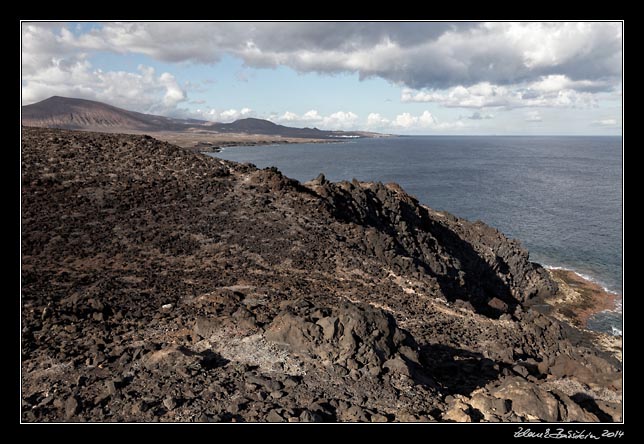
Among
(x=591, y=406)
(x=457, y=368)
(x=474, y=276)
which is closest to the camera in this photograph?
(x=591, y=406)

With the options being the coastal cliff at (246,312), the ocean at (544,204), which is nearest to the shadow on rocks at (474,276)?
the coastal cliff at (246,312)

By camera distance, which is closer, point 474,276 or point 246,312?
point 246,312

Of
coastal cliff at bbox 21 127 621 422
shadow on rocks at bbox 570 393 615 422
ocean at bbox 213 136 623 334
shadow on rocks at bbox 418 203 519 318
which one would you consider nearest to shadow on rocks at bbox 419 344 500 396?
coastal cliff at bbox 21 127 621 422

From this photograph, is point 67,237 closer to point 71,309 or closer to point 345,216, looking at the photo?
point 71,309

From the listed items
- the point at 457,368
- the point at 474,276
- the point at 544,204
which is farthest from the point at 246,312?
the point at 544,204

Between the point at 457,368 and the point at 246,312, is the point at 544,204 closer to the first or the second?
the point at 457,368

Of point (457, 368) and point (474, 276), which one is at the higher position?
point (457, 368)

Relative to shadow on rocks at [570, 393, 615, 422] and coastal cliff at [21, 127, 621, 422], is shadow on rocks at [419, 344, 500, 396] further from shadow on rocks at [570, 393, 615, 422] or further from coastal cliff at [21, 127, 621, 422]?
shadow on rocks at [570, 393, 615, 422]

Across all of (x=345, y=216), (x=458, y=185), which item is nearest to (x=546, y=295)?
(x=345, y=216)
